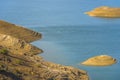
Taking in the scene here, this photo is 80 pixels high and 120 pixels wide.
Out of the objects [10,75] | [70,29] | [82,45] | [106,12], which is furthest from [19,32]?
[106,12]

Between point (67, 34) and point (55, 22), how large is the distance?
34.0 ft

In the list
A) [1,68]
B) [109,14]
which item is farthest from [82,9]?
[1,68]

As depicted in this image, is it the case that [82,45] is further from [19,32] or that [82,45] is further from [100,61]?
[19,32]

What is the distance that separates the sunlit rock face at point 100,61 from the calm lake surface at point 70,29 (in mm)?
731

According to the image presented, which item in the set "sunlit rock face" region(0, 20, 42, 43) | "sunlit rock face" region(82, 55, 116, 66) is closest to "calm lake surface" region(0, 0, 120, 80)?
"sunlit rock face" region(82, 55, 116, 66)

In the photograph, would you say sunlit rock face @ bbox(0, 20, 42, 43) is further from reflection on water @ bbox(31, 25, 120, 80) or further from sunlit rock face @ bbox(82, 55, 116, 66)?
sunlit rock face @ bbox(82, 55, 116, 66)

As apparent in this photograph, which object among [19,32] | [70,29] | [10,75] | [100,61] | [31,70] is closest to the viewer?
[10,75]

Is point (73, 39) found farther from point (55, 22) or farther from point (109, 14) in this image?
point (109, 14)

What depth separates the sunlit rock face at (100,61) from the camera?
4462 cm

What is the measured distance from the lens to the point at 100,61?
45.1 metres

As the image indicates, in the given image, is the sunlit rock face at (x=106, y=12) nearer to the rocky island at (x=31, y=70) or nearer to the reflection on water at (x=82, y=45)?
the reflection on water at (x=82, y=45)

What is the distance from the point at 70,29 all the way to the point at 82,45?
1367cm

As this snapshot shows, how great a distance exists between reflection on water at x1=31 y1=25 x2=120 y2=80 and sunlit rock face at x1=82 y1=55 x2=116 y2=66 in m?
0.80

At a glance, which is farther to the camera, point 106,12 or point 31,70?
point 106,12
